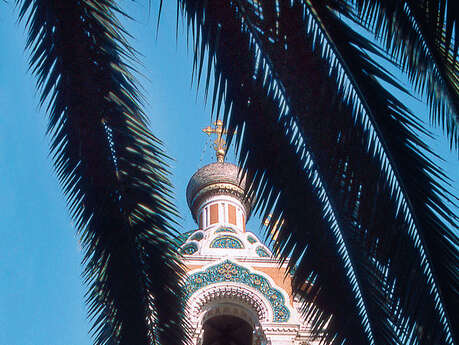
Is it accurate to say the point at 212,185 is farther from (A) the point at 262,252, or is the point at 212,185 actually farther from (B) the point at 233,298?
(B) the point at 233,298

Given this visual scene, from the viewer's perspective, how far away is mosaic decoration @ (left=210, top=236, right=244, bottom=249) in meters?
15.7

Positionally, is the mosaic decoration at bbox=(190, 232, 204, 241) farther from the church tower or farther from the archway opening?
the archway opening

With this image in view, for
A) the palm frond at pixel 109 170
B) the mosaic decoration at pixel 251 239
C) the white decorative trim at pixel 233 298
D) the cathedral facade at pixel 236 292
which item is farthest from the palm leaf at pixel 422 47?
the mosaic decoration at pixel 251 239

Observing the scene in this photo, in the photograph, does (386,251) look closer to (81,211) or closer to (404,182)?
(404,182)

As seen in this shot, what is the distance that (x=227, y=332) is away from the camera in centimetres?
1667

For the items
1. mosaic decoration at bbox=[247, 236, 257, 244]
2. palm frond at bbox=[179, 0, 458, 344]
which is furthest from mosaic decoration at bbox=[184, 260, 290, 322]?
palm frond at bbox=[179, 0, 458, 344]

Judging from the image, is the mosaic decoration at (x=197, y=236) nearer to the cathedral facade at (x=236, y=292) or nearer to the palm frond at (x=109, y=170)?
the cathedral facade at (x=236, y=292)

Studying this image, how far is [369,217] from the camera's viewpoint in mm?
4320

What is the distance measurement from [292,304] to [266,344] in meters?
1.06

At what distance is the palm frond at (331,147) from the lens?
4.11 meters

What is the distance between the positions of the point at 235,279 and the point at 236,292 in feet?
0.96

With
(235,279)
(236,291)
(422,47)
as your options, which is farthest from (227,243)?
(422,47)

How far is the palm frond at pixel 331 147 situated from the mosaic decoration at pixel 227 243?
11127mm

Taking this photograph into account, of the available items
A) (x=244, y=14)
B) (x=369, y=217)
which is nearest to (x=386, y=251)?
(x=369, y=217)
